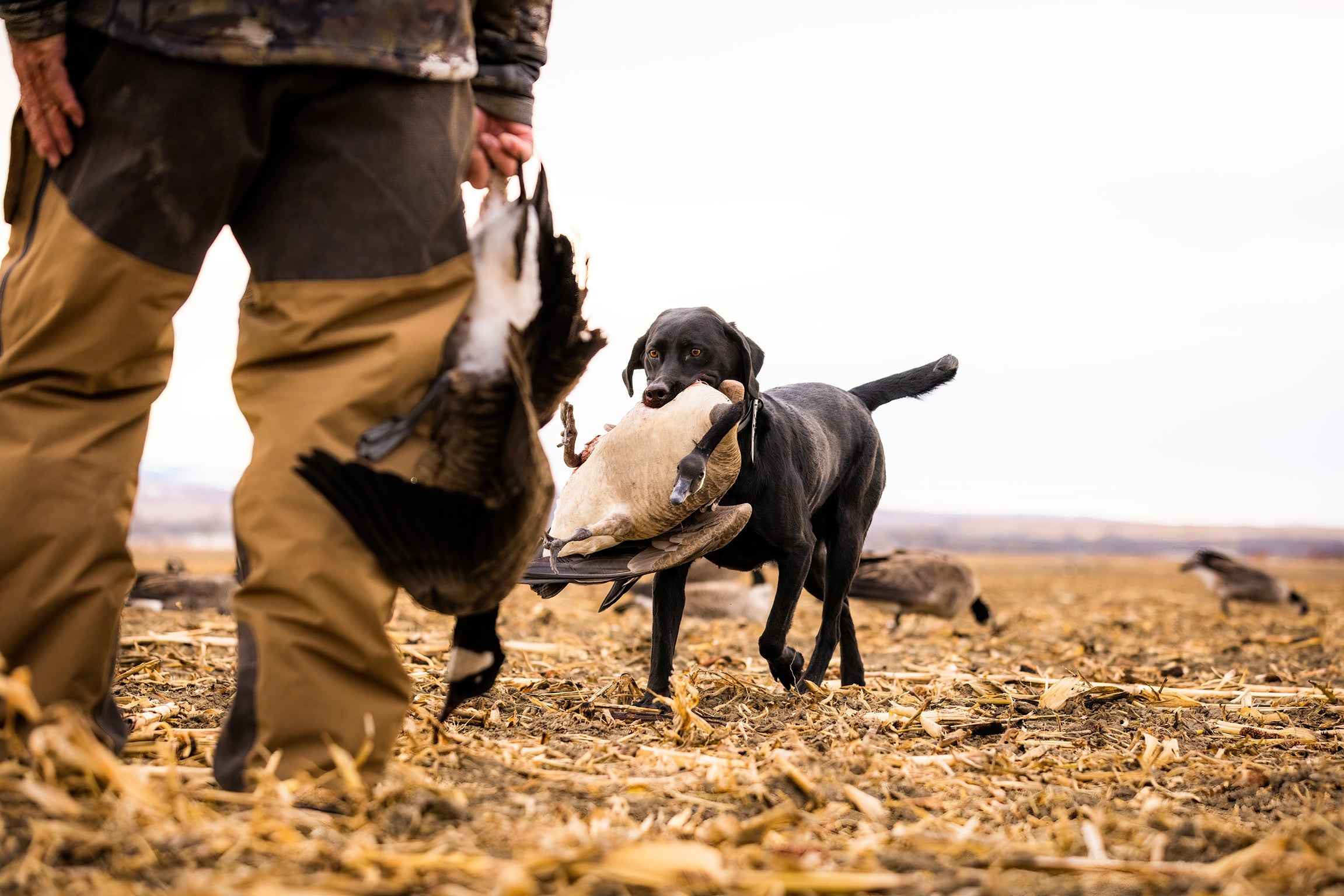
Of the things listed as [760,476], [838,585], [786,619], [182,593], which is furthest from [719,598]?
[760,476]

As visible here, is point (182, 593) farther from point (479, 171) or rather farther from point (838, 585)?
point (479, 171)

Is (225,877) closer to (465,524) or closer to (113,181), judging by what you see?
(465,524)

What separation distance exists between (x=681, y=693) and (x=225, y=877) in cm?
226

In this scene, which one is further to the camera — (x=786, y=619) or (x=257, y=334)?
(x=786, y=619)

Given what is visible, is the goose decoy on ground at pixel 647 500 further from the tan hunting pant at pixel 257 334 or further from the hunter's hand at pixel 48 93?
the hunter's hand at pixel 48 93

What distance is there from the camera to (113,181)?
2.33 meters

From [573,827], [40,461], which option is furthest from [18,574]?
[573,827]

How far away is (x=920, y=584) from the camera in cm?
1014

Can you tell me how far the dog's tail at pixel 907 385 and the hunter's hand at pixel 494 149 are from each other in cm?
402

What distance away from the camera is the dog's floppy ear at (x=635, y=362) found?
541 cm

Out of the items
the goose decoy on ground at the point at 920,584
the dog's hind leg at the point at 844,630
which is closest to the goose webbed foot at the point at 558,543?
the dog's hind leg at the point at 844,630

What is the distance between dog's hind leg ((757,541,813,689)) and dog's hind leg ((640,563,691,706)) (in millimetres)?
405

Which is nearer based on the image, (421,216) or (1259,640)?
(421,216)

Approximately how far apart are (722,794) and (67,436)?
166cm
